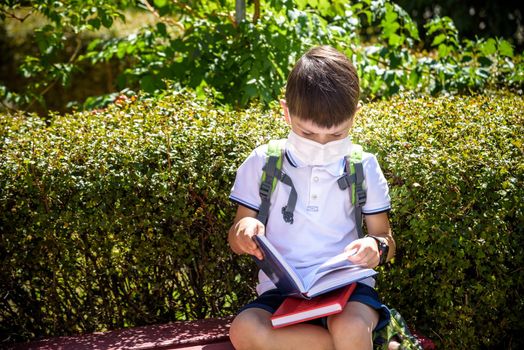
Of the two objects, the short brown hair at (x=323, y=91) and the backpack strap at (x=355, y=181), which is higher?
the short brown hair at (x=323, y=91)

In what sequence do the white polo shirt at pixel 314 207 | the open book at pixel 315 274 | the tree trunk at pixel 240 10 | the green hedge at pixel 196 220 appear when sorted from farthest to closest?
the tree trunk at pixel 240 10
the green hedge at pixel 196 220
the white polo shirt at pixel 314 207
the open book at pixel 315 274

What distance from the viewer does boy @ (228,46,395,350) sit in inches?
93.3

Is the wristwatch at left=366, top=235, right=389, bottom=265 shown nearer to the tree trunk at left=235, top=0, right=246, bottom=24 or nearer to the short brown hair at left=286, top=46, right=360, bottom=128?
the short brown hair at left=286, top=46, right=360, bottom=128

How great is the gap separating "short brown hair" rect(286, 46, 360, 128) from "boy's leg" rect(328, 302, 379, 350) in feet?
2.11

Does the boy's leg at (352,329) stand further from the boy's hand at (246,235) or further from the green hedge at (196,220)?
the green hedge at (196,220)

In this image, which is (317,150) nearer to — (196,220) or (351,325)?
(351,325)

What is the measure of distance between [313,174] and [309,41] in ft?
6.94

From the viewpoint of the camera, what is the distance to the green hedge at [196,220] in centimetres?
276

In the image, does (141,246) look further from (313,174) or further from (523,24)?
(523,24)

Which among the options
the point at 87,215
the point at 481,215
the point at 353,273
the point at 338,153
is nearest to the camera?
the point at 353,273

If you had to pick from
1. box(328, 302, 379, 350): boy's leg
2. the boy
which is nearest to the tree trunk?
the boy

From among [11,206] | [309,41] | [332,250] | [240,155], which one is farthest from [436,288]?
[309,41]

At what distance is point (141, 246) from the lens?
301 centimetres

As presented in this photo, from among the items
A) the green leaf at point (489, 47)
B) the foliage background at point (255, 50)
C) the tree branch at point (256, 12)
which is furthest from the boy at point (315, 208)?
the green leaf at point (489, 47)
